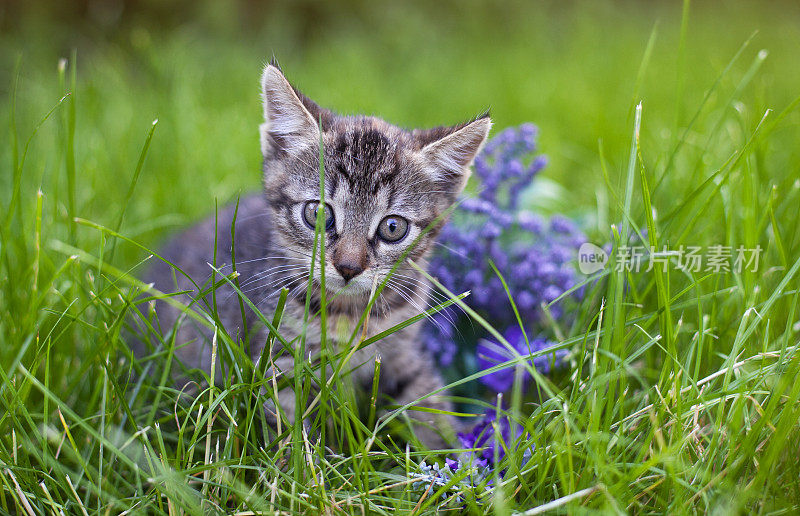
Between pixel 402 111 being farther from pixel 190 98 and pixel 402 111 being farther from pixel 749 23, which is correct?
pixel 749 23

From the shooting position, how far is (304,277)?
2186 mm

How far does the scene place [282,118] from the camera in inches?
89.0

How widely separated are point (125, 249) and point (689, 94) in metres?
4.26

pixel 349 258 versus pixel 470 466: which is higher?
pixel 349 258

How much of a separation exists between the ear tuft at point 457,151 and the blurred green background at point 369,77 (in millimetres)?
505

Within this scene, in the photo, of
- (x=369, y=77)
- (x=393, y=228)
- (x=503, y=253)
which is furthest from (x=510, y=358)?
(x=369, y=77)

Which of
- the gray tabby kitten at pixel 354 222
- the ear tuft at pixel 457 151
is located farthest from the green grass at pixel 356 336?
the ear tuft at pixel 457 151

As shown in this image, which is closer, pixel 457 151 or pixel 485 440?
pixel 485 440

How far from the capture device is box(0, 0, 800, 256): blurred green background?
12.3 feet

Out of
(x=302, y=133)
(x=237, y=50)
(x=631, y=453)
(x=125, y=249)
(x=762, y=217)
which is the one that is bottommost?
(x=631, y=453)

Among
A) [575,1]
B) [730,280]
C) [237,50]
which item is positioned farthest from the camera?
[575,1]

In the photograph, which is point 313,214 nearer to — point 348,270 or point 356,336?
point 348,270

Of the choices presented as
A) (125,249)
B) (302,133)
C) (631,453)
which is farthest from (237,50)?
(631,453)

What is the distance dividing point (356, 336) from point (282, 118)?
2.64 ft
